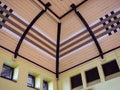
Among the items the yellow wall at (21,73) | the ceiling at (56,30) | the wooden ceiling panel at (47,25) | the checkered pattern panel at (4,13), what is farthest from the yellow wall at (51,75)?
the wooden ceiling panel at (47,25)

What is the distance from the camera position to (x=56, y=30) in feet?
35.3

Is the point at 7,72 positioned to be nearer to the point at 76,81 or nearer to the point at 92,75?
the point at 76,81

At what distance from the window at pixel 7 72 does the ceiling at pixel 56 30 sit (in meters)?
1.03

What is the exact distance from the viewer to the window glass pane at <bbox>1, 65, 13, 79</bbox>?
845 cm

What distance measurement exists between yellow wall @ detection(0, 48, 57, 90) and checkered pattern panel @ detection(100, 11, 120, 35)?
469 centimetres

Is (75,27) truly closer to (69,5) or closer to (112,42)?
(69,5)

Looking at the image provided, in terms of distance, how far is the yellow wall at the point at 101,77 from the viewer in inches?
337

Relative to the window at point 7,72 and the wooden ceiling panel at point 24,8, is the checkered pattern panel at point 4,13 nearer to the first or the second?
the wooden ceiling panel at point 24,8

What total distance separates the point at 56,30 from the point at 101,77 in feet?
13.5

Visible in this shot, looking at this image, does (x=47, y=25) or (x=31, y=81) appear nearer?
(x=31, y=81)

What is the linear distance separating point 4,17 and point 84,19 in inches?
179

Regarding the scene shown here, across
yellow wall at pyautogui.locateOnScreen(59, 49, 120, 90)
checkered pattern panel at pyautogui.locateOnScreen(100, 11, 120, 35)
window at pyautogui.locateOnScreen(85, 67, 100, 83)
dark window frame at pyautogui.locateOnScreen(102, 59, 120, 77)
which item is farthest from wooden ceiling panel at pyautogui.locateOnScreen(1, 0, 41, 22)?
dark window frame at pyautogui.locateOnScreen(102, 59, 120, 77)

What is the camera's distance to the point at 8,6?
852cm

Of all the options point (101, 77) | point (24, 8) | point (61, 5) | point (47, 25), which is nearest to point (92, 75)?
point (101, 77)
